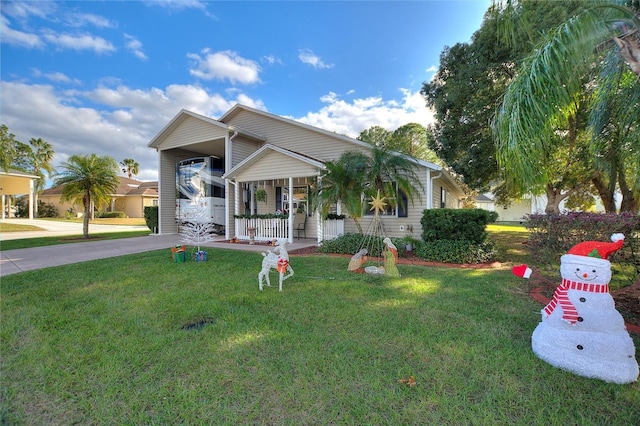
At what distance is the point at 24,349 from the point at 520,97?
248 inches

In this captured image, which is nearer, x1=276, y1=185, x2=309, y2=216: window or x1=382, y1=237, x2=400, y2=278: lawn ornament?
x1=382, y1=237, x2=400, y2=278: lawn ornament

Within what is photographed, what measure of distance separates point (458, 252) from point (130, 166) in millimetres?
56257

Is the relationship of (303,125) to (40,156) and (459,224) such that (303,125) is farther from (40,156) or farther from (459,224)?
(40,156)

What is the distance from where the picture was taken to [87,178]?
38.4 feet

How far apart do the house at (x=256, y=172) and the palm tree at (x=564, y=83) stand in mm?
5820

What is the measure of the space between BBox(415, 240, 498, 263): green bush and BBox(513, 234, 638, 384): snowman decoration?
182 inches

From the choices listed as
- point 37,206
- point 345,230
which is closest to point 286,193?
point 345,230

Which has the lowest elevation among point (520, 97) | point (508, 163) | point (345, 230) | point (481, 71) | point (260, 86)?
point (345, 230)

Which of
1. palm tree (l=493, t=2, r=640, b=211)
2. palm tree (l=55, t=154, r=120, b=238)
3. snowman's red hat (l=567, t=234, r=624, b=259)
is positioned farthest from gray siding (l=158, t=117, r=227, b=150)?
snowman's red hat (l=567, t=234, r=624, b=259)

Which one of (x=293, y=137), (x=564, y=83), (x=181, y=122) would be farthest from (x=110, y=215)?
(x=564, y=83)

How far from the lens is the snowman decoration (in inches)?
89.9

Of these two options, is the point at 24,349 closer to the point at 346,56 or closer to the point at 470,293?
the point at 470,293

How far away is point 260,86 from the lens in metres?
14.3

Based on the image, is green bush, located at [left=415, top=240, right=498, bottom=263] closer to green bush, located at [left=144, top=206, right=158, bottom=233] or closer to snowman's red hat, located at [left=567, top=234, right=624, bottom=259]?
snowman's red hat, located at [left=567, top=234, right=624, bottom=259]
